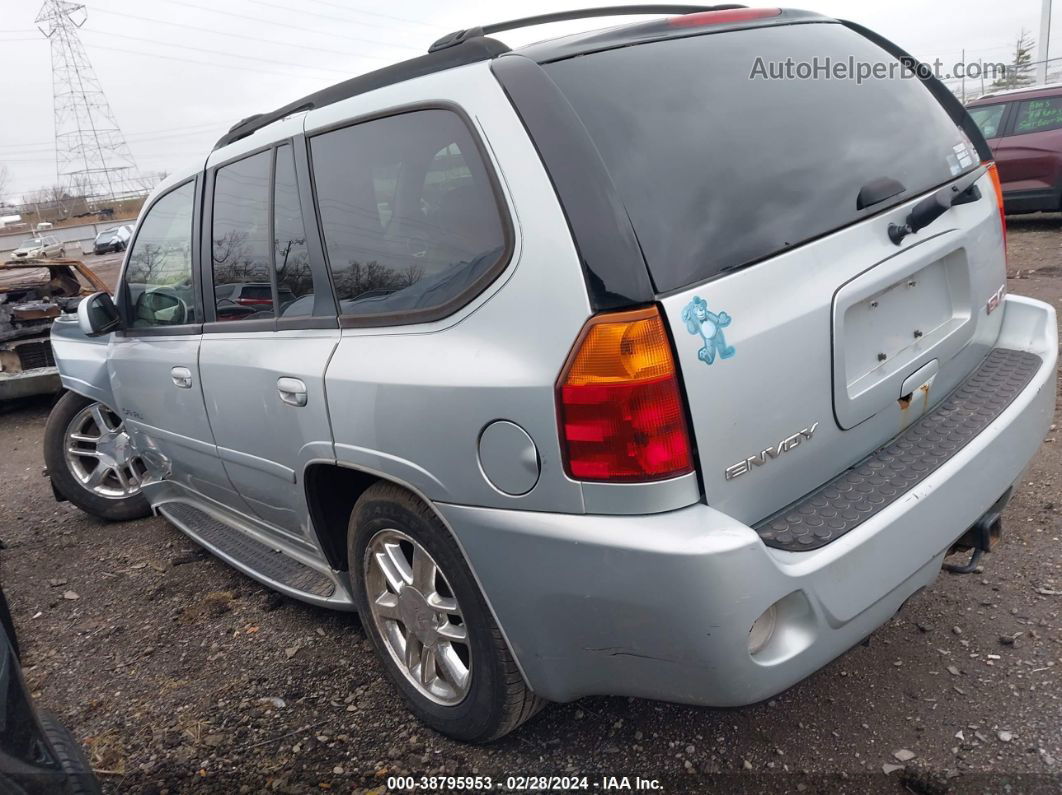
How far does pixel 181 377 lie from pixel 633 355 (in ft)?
7.18

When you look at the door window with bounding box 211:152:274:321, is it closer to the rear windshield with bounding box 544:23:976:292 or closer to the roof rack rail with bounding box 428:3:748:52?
the roof rack rail with bounding box 428:3:748:52

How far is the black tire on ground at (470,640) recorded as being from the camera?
205 centimetres

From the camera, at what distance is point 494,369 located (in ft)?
5.93

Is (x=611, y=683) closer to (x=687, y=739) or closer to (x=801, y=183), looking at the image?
(x=687, y=739)

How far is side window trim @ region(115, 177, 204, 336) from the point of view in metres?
3.07

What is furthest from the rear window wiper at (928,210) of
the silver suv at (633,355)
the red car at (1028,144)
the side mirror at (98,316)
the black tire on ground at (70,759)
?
the red car at (1028,144)

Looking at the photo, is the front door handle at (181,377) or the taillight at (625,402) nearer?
the taillight at (625,402)

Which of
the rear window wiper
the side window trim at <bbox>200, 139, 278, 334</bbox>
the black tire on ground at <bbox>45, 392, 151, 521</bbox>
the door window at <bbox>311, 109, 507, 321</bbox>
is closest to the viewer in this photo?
the door window at <bbox>311, 109, 507, 321</bbox>

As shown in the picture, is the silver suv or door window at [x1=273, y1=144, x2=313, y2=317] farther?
door window at [x1=273, y1=144, x2=313, y2=317]

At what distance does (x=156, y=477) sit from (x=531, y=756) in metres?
2.61

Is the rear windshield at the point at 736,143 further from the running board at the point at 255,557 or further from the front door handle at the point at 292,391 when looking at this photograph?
the running board at the point at 255,557

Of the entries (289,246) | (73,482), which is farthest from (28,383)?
(289,246)

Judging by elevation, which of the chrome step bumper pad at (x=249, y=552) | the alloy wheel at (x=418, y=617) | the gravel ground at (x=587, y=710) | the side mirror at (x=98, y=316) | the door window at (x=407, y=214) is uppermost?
the door window at (x=407, y=214)

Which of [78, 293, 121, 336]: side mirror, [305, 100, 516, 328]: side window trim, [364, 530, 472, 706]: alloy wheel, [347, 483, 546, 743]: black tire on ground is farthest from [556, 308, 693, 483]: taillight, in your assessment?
[78, 293, 121, 336]: side mirror
